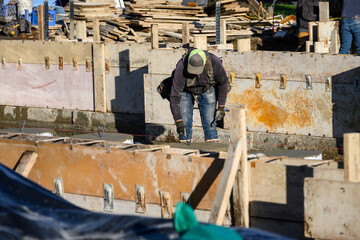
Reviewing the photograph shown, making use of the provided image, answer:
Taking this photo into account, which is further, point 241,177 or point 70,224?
point 241,177

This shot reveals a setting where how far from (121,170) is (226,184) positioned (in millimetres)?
1556

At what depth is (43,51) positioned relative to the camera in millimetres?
15312

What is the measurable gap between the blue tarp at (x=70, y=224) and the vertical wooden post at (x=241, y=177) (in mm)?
1953

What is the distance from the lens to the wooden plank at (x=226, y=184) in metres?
6.89

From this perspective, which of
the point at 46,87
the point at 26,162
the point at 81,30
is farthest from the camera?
the point at 81,30

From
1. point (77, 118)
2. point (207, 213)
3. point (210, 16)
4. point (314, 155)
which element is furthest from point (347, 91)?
point (210, 16)

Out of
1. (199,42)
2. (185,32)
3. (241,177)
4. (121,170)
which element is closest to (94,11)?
(185,32)

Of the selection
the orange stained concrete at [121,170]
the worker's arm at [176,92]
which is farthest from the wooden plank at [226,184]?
the worker's arm at [176,92]

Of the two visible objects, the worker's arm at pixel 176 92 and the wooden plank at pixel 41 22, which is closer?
the worker's arm at pixel 176 92

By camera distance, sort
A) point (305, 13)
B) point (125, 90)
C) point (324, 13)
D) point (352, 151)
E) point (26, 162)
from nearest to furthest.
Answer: point (352, 151) → point (26, 162) → point (125, 90) → point (324, 13) → point (305, 13)

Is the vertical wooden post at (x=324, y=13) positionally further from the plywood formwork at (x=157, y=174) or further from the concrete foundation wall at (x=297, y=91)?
the plywood formwork at (x=157, y=174)

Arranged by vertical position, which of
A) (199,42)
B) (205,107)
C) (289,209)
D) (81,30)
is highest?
(81,30)

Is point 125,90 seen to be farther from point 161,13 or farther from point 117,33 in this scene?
point 161,13

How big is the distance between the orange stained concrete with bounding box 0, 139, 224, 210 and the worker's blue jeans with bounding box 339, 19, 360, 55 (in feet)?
24.7
